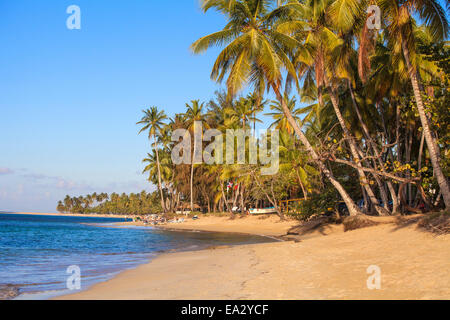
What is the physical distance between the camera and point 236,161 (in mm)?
34125

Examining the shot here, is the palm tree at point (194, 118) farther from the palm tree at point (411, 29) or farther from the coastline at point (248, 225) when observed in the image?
the palm tree at point (411, 29)

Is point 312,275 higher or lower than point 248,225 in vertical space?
higher

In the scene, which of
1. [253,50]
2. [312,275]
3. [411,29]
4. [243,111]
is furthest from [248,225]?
[312,275]

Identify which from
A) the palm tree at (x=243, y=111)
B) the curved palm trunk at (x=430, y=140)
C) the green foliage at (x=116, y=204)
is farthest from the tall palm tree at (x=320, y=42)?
the green foliage at (x=116, y=204)

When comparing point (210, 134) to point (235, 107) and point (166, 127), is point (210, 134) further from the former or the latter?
point (166, 127)

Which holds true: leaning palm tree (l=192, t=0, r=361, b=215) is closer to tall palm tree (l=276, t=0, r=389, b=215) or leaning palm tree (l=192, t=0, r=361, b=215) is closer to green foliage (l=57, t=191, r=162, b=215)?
tall palm tree (l=276, t=0, r=389, b=215)

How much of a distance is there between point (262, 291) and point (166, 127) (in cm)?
5026

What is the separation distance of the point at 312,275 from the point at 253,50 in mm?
10183

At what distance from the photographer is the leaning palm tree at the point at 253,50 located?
14.5 meters

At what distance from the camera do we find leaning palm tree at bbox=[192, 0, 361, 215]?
47.5ft

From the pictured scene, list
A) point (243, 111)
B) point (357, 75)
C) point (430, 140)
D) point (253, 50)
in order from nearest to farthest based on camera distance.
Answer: point (430, 140) → point (253, 50) → point (357, 75) → point (243, 111)

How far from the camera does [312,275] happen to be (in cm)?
690

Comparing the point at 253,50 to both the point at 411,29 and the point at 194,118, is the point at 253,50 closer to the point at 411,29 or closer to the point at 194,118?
the point at 411,29
